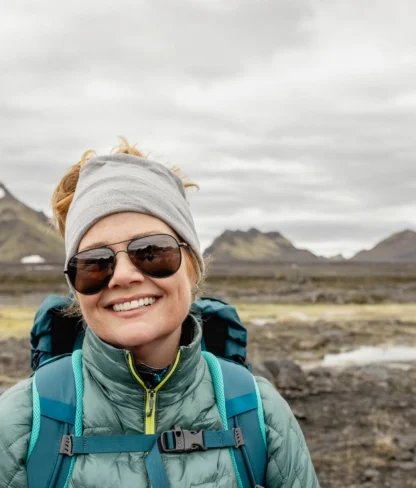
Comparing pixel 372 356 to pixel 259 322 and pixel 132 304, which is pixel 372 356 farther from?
pixel 132 304

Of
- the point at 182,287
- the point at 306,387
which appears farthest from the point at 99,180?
the point at 306,387

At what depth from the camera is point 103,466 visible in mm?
2396

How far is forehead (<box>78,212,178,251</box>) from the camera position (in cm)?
260

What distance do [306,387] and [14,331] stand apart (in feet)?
58.3

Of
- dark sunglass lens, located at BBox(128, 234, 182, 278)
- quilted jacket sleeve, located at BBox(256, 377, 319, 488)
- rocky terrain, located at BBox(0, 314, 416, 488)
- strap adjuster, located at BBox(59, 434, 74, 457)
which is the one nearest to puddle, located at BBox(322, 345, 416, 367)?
rocky terrain, located at BBox(0, 314, 416, 488)

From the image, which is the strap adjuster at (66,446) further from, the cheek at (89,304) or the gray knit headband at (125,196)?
the gray knit headband at (125,196)

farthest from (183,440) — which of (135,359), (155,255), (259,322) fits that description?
(259,322)

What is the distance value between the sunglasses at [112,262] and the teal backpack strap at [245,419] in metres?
0.59

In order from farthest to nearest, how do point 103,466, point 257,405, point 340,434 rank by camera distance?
point 340,434 → point 257,405 → point 103,466

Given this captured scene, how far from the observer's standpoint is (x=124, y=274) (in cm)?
252

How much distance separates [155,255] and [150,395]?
0.61 m

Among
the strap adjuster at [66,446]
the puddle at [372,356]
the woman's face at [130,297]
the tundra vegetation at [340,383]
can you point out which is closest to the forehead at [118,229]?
the woman's face at [130,297]

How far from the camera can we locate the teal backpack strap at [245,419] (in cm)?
251

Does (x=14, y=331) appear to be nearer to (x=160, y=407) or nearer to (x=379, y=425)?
(x=379, y=425)
